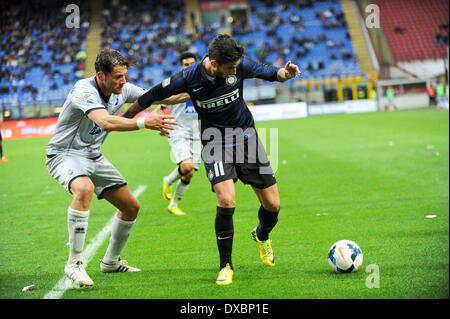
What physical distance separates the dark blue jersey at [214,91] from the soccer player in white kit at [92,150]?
355 millimetres

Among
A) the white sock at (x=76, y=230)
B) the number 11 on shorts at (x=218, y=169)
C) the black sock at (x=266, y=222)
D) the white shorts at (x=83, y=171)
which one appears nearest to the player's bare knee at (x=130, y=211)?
the white shorts at (x=83, y=171)

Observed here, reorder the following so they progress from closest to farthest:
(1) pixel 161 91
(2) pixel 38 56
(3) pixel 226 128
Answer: (1) pixel 161 91, (3) pixel 226 128, (2) pixel 38 56

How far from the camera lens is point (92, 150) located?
561 centimetres

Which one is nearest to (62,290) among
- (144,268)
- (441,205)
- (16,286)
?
(16,286)

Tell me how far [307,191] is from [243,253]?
4422 mm

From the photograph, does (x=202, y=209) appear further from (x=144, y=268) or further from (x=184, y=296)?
(x=184, y=296)

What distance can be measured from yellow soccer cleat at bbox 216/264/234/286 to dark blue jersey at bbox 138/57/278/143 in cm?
126

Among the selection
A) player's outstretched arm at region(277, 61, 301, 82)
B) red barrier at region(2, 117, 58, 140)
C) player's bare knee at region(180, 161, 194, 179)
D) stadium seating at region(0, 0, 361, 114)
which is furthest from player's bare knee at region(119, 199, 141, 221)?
red barrier at region(2, 117, 58, 140)

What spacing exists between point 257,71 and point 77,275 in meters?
2.51

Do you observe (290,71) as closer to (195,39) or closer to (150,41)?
(150,41)

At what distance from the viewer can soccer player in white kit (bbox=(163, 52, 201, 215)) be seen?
922 centimetres

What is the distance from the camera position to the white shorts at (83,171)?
208 inches

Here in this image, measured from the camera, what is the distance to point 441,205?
27.6ft

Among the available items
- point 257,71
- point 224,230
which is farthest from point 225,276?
point 257,71
